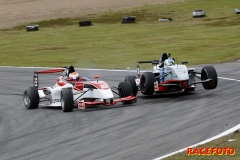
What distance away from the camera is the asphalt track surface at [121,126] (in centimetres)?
1251

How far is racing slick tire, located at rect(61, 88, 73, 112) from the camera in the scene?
58.3ft

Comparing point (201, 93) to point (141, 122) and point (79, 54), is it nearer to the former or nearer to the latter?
point (141, 122)

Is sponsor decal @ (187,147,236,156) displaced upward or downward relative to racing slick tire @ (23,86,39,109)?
downward

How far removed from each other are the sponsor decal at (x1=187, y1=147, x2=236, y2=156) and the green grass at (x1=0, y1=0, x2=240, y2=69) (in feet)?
64.8

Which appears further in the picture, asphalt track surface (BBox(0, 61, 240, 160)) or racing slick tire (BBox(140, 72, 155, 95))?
racing slick tire (BBox(140, 72, 155, 95))

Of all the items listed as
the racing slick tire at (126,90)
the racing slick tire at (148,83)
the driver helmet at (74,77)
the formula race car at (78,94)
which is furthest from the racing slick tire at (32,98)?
the racing slick tire at (148,83)

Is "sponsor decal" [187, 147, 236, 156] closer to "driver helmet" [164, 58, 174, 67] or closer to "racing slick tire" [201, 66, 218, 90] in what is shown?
"racing slick tire" [201, 66, 218, 90]

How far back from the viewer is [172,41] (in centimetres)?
4231

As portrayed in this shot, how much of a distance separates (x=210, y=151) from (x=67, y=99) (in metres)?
7.33

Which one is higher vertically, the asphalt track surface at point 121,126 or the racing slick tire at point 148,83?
the racing slick tire at point 148,83

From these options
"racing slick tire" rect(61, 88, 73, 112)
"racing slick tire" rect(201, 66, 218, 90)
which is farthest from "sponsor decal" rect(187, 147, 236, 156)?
"racing slick tire" rect(201, 66, 218, 90)

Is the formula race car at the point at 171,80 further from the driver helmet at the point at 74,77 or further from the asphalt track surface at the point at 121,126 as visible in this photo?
the driver helmet at the point at 74,77

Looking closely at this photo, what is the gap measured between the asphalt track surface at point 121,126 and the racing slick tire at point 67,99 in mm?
228

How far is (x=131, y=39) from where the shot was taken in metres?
45.0
